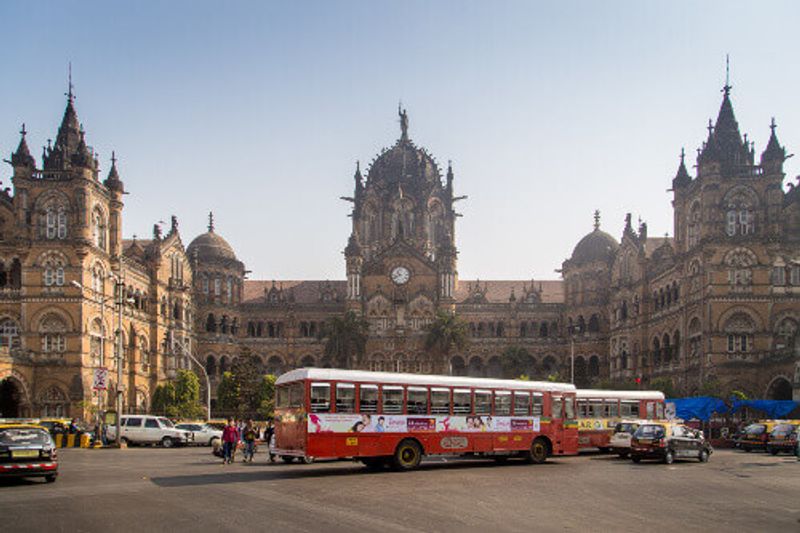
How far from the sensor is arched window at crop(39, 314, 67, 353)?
60969 millimetres

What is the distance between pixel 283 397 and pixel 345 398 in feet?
7.58

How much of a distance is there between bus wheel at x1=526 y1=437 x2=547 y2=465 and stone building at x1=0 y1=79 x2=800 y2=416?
27.1m

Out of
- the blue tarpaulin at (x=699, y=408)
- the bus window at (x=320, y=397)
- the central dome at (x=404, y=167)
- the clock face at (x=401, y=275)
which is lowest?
the blue tarpaulin at (x=699, y=408)

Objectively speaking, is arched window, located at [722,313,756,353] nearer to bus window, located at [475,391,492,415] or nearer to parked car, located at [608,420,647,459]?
parked car, located at [608,420,647,459]

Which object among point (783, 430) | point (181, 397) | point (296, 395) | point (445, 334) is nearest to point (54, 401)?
point (181, 397)

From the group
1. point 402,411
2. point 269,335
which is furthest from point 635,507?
point 269,335

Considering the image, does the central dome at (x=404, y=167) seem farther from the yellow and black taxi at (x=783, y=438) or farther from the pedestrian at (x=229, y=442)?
the pedestrian at (x=229, y=442)

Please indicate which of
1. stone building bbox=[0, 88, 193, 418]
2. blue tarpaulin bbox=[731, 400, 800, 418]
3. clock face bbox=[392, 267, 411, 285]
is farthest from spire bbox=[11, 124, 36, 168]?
blue tarpaulin bbox=[731, 400, 800, 418]

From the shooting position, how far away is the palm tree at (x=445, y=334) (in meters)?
82.1

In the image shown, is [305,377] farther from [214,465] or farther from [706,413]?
[706,413]

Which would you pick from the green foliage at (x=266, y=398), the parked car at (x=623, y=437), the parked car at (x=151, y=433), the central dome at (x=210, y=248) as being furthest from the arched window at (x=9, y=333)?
the parked car at (x=623, y=437)

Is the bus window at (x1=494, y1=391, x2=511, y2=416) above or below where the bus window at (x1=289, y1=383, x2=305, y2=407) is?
below

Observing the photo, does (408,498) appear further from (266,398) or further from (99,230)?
(266,398)

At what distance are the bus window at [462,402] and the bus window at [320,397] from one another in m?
4.94
